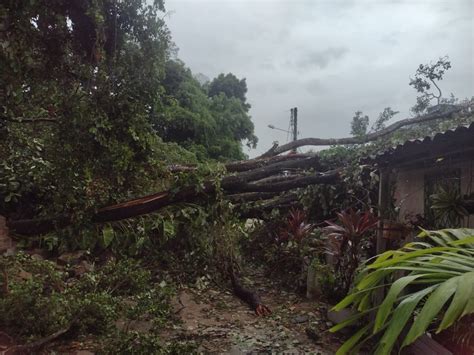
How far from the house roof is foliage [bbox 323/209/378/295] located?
2.37ft

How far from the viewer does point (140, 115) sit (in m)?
4.11

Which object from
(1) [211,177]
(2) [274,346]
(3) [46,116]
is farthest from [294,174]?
(3) [46,116]

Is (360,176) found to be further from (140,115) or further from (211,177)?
(140,115)

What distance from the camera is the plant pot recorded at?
4.40 meters

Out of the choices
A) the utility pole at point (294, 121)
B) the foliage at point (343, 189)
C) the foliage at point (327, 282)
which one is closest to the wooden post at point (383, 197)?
the foliage at point (327, 282)

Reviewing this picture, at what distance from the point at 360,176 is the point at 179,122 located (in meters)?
8.20

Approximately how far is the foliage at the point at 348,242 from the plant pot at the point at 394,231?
0.50 feet

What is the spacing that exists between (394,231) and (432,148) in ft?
3.41

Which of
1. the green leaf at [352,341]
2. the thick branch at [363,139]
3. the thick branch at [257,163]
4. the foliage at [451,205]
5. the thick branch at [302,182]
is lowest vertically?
the green leaf at [352,341]

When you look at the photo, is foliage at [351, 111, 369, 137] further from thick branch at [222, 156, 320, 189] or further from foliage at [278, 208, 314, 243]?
foliage at [278, 208, 314, 243]

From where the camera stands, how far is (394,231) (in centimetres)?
441

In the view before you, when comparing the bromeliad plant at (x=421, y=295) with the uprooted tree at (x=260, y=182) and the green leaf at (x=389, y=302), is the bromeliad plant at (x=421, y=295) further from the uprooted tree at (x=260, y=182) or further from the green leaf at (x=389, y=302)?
the uprooted tree at (x=260, y=182)

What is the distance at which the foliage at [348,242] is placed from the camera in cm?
457

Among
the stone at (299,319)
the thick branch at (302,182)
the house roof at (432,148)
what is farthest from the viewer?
the thick branch at (302,182)
